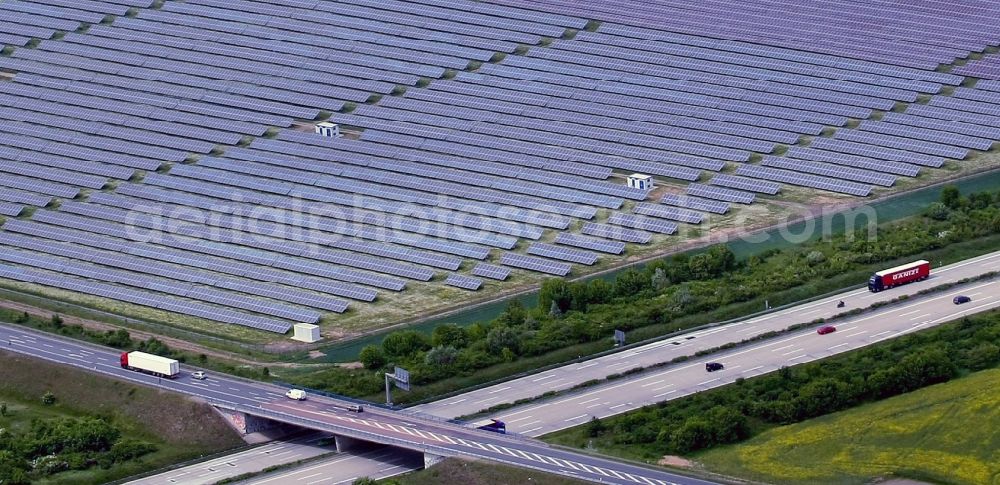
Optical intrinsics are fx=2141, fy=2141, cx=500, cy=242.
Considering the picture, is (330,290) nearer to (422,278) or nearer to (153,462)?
(422,278)

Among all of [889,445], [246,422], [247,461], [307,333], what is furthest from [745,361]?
[247,461]

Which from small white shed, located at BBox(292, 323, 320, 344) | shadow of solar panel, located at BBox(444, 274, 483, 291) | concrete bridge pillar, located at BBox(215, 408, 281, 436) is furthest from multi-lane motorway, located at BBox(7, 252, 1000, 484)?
shadow of solar panel, located at BBox(444, 274, 483, 291)

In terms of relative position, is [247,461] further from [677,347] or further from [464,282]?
[677,347]

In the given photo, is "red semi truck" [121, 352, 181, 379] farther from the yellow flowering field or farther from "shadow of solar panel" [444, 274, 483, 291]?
the yellow flowering field

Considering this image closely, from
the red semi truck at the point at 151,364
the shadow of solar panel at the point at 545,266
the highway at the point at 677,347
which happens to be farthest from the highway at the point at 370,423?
the shadow of solar panel at the point at 545,266

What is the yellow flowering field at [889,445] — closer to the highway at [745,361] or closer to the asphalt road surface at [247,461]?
the highway at [745,361]

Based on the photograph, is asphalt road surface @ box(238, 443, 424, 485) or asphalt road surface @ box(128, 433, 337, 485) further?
asphalt road surface @ box(128, 433, 337, 485)
